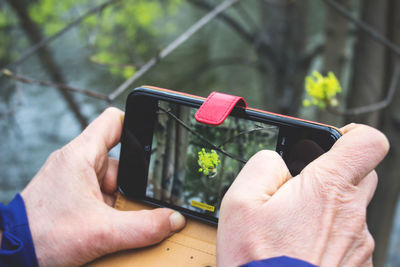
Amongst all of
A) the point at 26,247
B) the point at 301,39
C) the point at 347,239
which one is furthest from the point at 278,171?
the point at 301,39

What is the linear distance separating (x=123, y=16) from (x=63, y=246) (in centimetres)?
295

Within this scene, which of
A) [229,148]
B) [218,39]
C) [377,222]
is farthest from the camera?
[218,39]

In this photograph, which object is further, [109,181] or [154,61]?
[154,61]

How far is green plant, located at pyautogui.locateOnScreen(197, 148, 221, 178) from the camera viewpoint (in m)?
1.06

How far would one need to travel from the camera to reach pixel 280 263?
696 millimetres

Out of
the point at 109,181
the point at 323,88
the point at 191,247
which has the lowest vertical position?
the point at 191,247

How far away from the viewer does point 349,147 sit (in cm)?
81

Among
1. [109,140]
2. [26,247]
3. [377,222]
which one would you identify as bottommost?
[377,222]

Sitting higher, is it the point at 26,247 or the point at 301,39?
the point at 301,39

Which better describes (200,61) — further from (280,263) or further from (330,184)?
(280,263)

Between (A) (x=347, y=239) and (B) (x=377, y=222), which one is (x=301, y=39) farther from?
→ (A) (x=347, y=239)

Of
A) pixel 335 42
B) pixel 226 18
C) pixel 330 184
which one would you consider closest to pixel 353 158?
pixel 330 184

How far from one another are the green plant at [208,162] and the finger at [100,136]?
1.03 ft

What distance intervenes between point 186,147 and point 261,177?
13.8 inches
